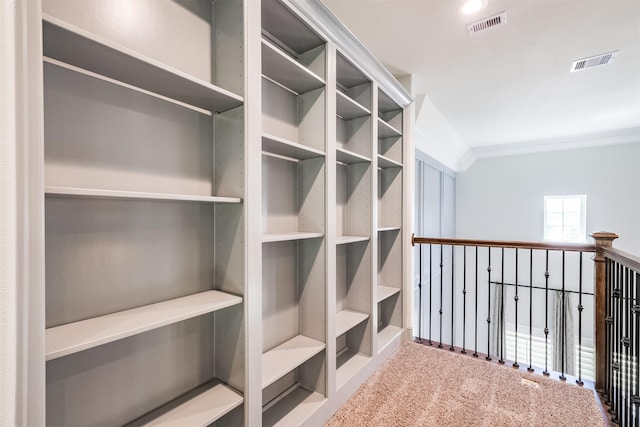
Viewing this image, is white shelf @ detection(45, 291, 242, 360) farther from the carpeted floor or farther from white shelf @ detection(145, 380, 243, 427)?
the carpeted floor

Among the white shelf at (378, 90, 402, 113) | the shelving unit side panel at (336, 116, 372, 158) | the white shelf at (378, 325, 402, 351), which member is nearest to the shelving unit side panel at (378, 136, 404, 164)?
the white shelf at (378, 90, 402, 113)

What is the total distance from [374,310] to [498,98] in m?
2.99

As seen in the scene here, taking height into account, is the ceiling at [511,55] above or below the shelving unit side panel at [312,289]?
above

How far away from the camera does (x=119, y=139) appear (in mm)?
1127

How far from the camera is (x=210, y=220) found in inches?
56.0

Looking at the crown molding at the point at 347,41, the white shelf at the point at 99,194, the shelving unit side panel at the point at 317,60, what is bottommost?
the white shelf at the point at 99,194

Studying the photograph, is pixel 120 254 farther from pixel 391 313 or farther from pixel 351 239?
pixel 391 313

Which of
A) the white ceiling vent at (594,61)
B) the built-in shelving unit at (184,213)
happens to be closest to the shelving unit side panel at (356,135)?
the built-in shelving unit at (184,213)

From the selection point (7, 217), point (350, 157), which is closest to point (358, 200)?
point (350, 157)

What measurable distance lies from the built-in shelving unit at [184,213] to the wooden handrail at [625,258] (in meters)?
1.43

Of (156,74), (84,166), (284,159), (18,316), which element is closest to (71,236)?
(84,166)

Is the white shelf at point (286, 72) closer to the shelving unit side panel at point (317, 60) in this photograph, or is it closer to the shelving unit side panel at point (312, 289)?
the shelving unit side panel at point (317, 60)

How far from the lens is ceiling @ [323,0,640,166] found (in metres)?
2.02

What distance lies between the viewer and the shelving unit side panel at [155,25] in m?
1.03
